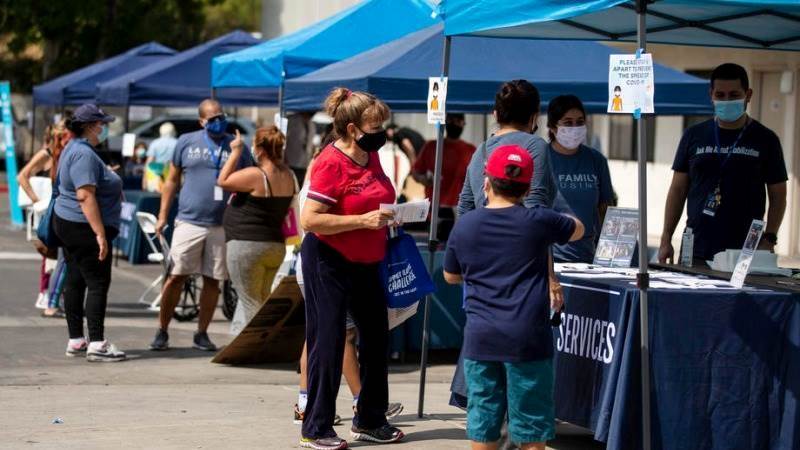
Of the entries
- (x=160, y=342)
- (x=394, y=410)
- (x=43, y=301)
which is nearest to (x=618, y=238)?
(x=394, y=410)

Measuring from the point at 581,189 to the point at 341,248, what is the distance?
5.11ft

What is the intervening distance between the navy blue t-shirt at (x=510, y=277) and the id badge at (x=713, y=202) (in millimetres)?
2273

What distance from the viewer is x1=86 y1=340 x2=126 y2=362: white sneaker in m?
10.1

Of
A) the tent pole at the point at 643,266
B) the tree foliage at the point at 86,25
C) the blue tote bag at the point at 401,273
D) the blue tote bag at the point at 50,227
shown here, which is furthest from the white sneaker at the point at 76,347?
the tree foliage at the point at 86,25

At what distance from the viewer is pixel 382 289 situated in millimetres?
7145

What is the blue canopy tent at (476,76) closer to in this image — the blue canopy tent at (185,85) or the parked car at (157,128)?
the blue canopy tent at (185,85)

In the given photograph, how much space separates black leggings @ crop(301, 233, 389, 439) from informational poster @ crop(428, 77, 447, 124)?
1.39 meters

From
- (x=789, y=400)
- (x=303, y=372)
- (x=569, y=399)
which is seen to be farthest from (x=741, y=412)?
(x=303, y=372)

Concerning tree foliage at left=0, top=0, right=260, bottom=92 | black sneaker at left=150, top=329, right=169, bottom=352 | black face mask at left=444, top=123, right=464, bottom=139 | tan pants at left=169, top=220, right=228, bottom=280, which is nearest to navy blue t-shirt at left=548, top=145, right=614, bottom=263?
tan pants at left=169, top=220, right=228, bottom=280

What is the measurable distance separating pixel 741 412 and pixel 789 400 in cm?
23

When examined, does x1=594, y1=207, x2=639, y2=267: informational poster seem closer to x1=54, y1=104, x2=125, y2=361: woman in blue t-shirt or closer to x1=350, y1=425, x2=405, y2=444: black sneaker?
x1=350, y1=425, x2=405, y2=444: black sneaker

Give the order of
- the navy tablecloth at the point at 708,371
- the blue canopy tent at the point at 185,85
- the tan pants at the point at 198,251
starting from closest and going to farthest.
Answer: the navy tablecloth at the point at 708,371, the tan pants at the point at 198,251, the blue canopy tent at the point at 185,85

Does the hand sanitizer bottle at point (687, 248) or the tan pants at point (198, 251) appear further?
the tan pants at point (198, 251)

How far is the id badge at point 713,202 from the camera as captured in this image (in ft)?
25.3
